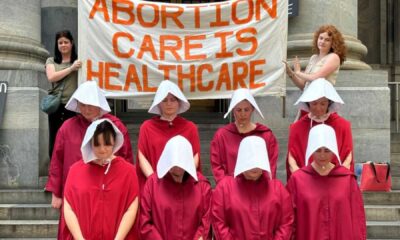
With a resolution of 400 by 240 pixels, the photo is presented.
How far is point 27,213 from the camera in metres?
7.50

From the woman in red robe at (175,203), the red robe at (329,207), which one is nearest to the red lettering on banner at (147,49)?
the woman in red robe at (175,203)

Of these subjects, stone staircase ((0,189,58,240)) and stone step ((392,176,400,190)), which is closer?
stone staircase ((0,189,58,240))

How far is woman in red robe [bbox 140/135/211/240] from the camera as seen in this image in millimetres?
5172

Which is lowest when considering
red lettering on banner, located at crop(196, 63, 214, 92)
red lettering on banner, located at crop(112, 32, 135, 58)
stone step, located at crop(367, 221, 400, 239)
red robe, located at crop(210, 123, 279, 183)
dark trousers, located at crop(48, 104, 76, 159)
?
stone step, located at crop(367, 221, 400, 239)

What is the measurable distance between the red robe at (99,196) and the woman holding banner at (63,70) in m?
1.99

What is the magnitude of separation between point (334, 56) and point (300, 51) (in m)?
3.03

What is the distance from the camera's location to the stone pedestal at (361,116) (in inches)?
347

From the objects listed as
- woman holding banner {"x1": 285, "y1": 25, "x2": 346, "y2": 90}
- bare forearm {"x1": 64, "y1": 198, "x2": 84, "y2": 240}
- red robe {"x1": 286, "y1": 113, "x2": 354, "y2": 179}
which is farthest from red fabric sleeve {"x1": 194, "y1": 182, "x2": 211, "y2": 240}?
woman holding banner {"x1": 285, "y1": 25, "x2": 346, "y2": 90}

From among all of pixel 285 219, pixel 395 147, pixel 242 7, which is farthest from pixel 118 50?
pixel 395 147

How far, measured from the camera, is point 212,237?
220 inches

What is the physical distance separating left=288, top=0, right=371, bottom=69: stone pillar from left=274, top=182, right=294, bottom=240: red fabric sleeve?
14.8ft

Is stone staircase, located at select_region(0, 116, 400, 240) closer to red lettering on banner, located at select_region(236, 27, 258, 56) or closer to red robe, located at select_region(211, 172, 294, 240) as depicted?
red lettering on banner, located at select_region(236, 27, 258, 56)

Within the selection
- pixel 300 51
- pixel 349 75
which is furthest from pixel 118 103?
pixel 349 75

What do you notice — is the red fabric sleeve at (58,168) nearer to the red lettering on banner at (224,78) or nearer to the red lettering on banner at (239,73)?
the red lettering on banner at (224,78)
